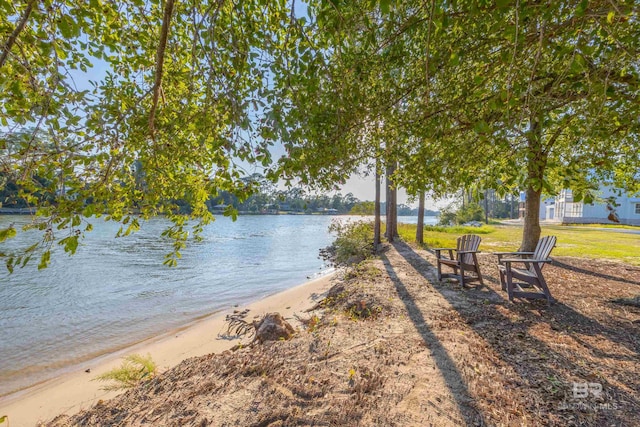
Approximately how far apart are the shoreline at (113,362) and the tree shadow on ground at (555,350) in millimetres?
3461

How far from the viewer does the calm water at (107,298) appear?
5.78m

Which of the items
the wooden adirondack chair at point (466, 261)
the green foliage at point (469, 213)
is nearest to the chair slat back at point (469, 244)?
the wooden adirondack chair at point (466, 261)

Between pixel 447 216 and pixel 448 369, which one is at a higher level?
pixel 447 216

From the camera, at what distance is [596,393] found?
7.97 ft

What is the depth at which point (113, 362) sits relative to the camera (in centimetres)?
519

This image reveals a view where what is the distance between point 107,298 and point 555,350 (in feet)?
35.9

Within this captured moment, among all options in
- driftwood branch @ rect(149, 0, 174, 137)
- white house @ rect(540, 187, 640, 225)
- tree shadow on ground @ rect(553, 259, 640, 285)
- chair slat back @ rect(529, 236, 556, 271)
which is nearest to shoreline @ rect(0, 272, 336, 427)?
driftwood branch @ rect(149, 0, 174, 137)

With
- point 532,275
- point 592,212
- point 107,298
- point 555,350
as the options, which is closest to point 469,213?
point 592,212

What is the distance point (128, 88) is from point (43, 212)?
1576 mm

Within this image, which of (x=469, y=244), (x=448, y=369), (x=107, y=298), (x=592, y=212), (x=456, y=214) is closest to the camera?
(x=448, y=369)

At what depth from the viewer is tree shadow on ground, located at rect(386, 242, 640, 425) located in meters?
2.32

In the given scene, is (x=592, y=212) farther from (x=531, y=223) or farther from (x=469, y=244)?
(x=469, y=244)

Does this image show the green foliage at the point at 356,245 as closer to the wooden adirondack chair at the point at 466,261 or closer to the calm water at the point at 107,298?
the calm water at the point at 107,298

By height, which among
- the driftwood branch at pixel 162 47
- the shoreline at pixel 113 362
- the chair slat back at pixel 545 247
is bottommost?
the shoreline at pixel 113 362
